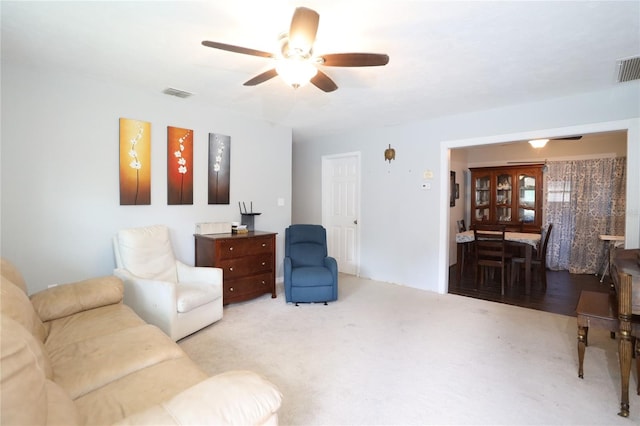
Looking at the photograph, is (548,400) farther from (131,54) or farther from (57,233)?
(57,233)

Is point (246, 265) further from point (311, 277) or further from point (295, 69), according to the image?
point (295, 69)

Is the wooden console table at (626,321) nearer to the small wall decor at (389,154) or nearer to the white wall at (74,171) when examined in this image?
the small wall decor at (389,154)

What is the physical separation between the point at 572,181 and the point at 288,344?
589 cm

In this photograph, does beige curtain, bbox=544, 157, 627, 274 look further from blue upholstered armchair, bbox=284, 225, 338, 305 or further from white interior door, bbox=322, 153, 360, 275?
blue upholstered armchair, bbox=284, 225, 338, 305

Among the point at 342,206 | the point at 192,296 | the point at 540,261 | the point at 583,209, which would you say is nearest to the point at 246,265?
the point at 192,296

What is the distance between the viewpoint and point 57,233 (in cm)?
288

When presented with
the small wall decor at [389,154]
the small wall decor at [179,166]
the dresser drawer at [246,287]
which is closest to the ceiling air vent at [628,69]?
the small wall decor at [389,154]

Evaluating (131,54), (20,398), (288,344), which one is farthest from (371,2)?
(288,344)

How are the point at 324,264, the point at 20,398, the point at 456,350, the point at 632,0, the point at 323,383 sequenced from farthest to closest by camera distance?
1. the point at 324,264
2. the point at 456,350
3. the point at 323,383
4. the point at 632,0
5. the point at 20,398

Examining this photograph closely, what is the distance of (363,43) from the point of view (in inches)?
90.4

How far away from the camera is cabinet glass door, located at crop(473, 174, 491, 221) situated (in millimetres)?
6520

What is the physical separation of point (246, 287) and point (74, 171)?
2.07 meters

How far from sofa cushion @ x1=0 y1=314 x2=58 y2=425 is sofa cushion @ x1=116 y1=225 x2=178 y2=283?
88.6 inches

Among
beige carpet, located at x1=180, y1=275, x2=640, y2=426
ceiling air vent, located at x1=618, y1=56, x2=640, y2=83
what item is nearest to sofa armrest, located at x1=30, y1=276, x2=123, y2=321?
beige carpet, located at x1=180, y1=275, x2=640, y2=426
